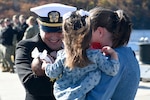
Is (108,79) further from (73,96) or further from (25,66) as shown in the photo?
(25,66)

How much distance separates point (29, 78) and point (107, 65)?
632 mm

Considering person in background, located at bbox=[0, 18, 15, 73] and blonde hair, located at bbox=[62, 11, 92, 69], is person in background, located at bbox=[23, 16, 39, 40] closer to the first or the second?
person in background, located at bbox=[0, 18, 15, 73]

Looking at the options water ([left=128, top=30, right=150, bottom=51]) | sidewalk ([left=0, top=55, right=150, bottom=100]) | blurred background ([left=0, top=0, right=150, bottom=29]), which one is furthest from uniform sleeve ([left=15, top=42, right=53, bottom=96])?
blurred background ([left=0, top=0, right=150, bottom=29])

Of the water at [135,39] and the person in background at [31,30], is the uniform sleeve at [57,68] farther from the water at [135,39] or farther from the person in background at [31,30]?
the water at [135,39]

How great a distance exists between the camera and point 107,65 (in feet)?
7.50

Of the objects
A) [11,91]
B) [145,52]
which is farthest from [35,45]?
[145,52]

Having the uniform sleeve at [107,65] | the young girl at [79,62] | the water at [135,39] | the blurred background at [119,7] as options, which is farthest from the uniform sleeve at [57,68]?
the blurred background at [119,7]

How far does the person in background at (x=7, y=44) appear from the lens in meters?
13.3

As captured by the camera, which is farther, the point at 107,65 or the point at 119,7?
the point at 119,7

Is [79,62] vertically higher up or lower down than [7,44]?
higher up

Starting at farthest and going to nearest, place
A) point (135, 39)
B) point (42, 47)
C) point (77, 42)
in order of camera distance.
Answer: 1. point (135, 39)
2. point (42, 47)
3. point (77, 42)

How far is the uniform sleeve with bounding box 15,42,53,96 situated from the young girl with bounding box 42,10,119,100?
14.9 inches

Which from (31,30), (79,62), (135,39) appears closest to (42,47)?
(79,62)

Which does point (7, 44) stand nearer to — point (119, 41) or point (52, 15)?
point (52, 15)
